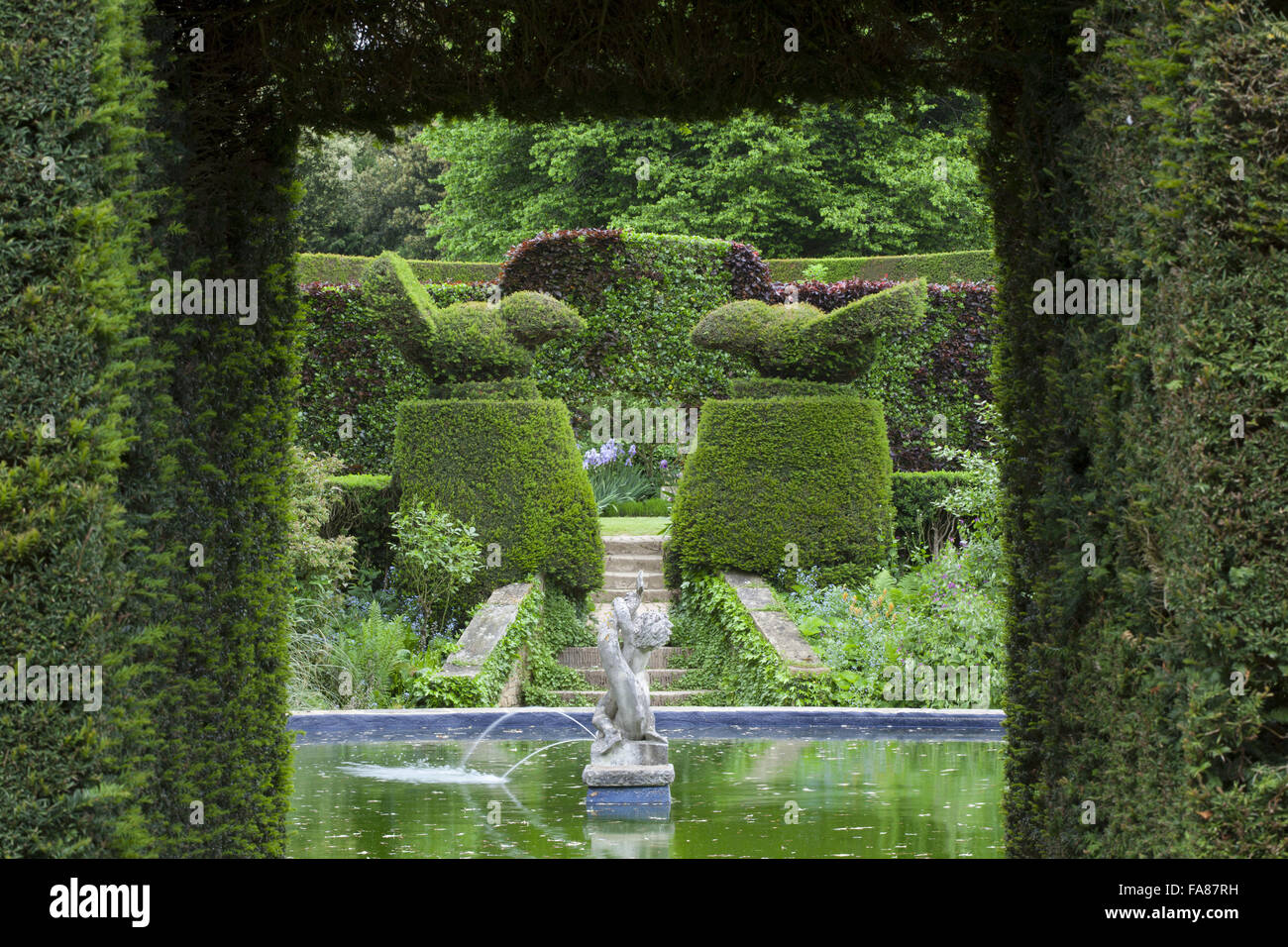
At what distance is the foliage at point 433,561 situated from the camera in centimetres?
1155

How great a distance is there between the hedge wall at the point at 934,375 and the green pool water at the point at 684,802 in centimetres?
943

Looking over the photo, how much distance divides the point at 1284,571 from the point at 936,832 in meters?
3.64

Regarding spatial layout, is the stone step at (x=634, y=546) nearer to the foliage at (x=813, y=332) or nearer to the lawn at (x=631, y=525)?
the lawn at (x=631, y=525)

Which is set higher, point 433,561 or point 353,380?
point 353,380

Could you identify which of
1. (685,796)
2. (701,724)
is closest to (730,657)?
(701,724)

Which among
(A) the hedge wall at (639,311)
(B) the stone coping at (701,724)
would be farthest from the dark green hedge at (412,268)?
(B) the stone coping at (701,724)

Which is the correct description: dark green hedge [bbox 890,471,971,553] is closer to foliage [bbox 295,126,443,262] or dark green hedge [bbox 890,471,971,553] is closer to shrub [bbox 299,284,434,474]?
shrub [bbox 299,284,434,474]

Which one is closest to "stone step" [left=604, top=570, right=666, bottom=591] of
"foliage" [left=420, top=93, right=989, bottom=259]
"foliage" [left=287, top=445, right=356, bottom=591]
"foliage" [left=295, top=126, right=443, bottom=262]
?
"foliage" [left=287, top=445, right=356, bottom=591]

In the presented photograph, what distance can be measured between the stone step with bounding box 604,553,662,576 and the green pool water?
5068 mm

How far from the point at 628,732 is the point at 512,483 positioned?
5.56m

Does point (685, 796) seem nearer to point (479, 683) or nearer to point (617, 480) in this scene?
point (479, 683)

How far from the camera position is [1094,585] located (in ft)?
12.2

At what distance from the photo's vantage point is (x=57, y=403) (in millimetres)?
2760

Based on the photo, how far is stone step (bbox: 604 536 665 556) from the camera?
45.0 feet
